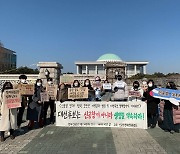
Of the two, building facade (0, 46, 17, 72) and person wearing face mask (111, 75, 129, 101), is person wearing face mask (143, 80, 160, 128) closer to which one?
person wearing face mask (111, 75, 129, 101)

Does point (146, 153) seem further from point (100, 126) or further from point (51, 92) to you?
point (51, 92)

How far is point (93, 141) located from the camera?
6.86m

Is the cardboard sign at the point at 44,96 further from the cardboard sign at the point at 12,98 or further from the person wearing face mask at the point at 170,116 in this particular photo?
the person wearing face mask at the point at 170,116

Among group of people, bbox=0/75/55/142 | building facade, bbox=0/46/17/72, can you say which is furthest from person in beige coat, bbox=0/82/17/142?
building facade, bbox=0/46/17/72

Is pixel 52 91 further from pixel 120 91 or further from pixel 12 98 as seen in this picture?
pixel 120 91

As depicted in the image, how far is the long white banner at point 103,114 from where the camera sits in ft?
27.6

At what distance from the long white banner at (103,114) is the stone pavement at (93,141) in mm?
273

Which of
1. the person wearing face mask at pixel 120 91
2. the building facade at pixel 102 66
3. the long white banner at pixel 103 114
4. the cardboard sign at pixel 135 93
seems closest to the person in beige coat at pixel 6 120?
the long white banner at pixel 103 114

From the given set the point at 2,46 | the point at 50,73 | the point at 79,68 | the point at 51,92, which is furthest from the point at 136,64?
the point at 51,92

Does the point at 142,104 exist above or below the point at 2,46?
below

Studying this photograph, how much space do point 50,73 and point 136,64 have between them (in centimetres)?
6921

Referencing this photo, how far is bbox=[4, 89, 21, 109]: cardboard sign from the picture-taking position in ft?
23.6

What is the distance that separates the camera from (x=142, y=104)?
8.41m

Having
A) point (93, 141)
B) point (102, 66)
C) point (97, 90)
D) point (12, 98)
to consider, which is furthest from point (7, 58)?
point (93, 141)
